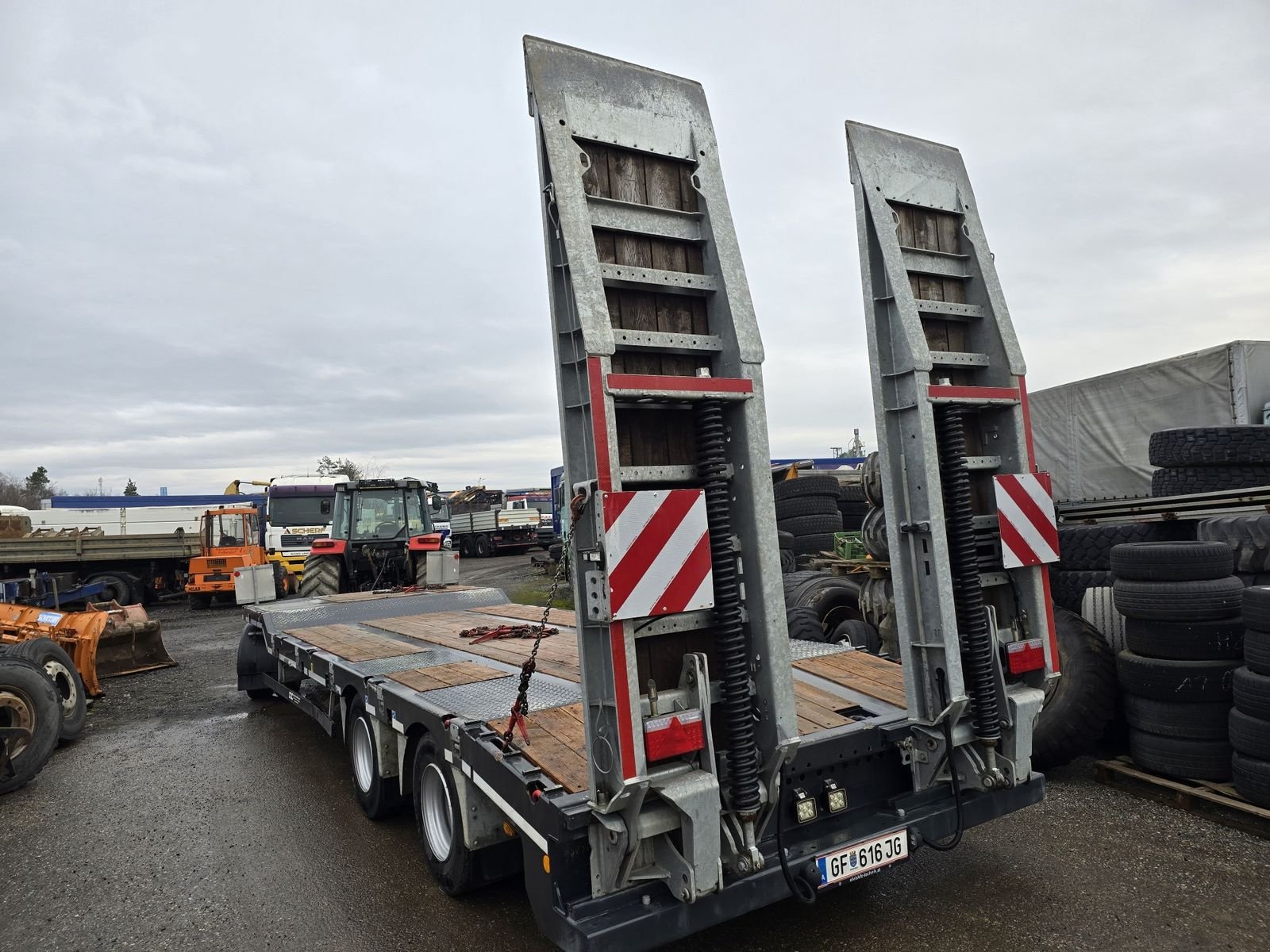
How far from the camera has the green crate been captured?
9.91m

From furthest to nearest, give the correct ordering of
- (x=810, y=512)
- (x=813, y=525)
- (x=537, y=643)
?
(x=810, y=512), (x=813, y=525), (x=537, y=643)

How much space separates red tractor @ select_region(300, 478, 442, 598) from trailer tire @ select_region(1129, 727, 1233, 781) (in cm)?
1183

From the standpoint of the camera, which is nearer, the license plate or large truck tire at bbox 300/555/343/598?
the license plate

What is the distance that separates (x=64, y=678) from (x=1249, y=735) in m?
9.51

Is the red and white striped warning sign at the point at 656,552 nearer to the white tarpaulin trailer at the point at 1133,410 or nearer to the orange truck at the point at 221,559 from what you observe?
the white tarpaulin trailer at the point at 1133,410

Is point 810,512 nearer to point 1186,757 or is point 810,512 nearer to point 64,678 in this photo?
point 1186,757

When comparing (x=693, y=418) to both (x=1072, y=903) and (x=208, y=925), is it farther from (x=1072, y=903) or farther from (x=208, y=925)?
(x=208, y=925)

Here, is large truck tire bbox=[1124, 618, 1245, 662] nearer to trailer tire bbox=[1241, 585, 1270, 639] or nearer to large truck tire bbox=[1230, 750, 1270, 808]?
trailer tire bbox=[1241, 585, 1270, 639]

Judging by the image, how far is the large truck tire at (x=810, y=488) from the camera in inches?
501

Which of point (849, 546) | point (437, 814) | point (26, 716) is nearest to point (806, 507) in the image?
point (849, 546)

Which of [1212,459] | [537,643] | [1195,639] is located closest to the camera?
[537,643]

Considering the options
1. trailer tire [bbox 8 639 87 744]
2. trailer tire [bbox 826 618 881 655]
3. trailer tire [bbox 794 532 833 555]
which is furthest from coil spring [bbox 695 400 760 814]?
trailer tire [bbox 794 532 833 555]

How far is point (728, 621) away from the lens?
2.83 m

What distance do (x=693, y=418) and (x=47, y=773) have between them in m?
6.74
